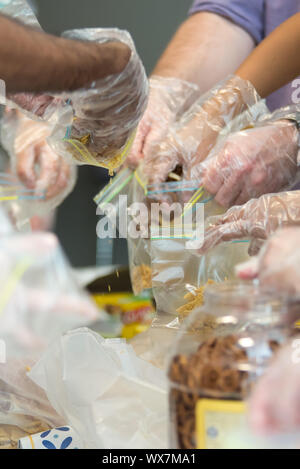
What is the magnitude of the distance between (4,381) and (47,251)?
0.47 metres

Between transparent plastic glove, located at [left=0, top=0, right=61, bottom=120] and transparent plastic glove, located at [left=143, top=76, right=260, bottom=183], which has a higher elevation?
transparent plastic glove, located at [left=0, top=0, right=61, bottom=120]

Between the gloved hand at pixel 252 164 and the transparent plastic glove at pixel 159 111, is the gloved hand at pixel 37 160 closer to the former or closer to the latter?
the transparent plastic glove at pixel 159 111

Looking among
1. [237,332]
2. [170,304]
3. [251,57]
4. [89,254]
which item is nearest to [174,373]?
[237,332]

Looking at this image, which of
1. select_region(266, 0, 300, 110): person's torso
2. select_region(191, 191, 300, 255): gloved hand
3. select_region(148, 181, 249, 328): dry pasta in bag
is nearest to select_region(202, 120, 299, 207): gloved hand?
select_region(148, 181, 249, 328): dry pasta in bag

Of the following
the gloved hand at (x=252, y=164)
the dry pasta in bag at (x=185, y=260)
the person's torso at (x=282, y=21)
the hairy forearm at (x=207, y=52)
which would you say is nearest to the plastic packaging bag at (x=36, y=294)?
the dry pasta in bag at (x=185, y=260)

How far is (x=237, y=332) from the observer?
1.80ft

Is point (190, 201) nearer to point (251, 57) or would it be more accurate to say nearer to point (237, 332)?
point (251, 57)

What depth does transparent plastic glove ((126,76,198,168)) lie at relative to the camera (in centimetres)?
128

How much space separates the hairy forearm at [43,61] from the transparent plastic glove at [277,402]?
48 centimetres

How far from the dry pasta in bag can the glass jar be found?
1.52 ft

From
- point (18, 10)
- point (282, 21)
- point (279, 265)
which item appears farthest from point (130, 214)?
point (282, 21)

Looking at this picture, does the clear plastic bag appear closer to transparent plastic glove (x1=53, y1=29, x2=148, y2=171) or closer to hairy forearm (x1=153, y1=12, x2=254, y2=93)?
transparent plastic glove (x1=53, y1=29, x2=148, y2=171)

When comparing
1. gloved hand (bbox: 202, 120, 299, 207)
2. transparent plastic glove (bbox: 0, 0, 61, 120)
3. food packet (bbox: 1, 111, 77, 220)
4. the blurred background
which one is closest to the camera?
transparent plastic glove (bbox: 0, 0, 61, 120)

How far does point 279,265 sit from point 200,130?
0.77 meters
